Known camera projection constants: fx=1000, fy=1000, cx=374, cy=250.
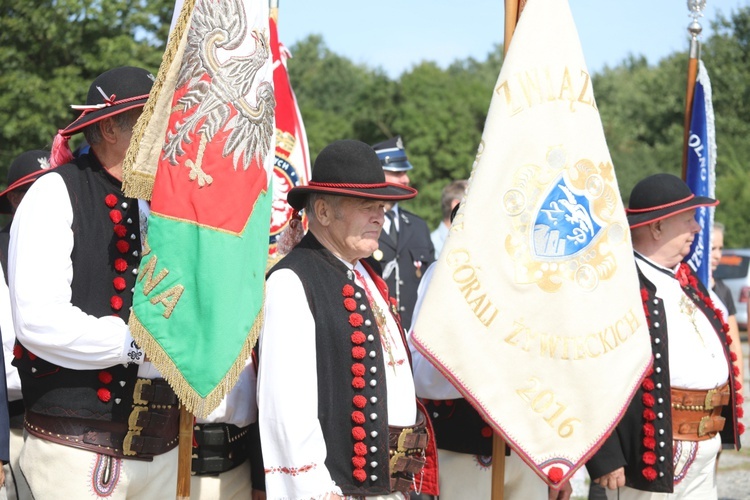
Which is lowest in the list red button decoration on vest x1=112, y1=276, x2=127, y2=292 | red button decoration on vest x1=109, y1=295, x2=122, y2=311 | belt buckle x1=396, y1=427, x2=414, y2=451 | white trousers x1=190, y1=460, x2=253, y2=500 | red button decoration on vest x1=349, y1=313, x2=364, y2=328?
white trousers x1=190, y1=460, x2=253, y2=500

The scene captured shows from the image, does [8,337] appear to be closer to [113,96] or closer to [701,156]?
[113,96]

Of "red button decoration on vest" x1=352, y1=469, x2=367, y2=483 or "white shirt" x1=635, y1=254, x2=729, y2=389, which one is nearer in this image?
"red button decoration on vest" x1=352, y1=469, x2=367, y2=483

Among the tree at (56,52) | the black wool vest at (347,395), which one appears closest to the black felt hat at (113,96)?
the black wool vest at (347,395)

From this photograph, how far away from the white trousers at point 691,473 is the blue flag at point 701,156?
5.46ft

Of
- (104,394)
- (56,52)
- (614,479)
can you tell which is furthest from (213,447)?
(56,52)

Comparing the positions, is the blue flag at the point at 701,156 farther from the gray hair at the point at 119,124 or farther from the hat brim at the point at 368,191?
the gray hair at the point at 119,124

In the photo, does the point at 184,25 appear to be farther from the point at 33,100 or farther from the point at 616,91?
the point at 616,91

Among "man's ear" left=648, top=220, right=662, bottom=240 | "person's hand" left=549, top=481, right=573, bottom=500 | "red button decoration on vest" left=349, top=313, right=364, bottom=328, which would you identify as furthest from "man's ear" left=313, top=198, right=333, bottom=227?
"man's ear" left=648, top=220, right=662, bottom=240

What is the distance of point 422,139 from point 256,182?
28581 millimetres

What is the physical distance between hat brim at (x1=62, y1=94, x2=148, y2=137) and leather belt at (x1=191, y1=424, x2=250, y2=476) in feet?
4.16

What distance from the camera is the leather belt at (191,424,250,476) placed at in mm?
4055

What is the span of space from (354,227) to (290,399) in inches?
30.3

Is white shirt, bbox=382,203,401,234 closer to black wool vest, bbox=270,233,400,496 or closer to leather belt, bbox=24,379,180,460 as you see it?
black wool vest, bbox=270,233,400,496

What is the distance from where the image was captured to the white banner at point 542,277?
3.97 m
